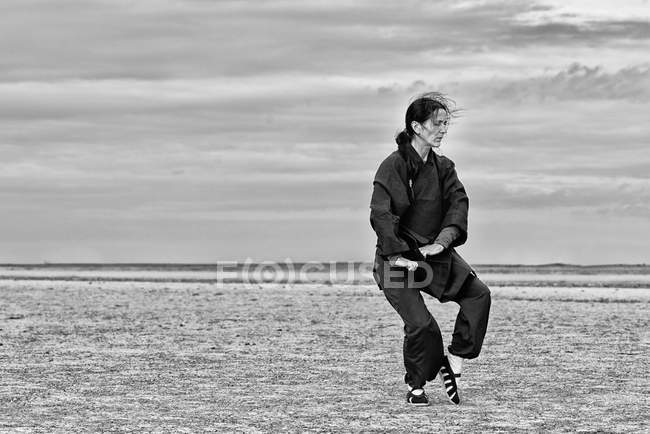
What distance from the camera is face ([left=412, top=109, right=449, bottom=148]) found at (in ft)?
30.6

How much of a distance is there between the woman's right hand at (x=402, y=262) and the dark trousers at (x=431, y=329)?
13.4 inches

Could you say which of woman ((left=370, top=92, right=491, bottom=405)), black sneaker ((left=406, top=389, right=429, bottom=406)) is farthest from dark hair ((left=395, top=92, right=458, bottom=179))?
black sneaker ((left=406, top=389, right=429, bottom=406))

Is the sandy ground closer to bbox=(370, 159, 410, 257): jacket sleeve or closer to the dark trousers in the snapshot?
the dark trousers

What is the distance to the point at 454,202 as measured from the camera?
9547 mm

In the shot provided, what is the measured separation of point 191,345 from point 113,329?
3.05 m

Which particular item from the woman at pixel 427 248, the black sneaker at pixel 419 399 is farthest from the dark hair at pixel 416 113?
the black sneaker at pixel 419 399

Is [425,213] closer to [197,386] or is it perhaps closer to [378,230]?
[378,230]

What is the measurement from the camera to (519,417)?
8.96 meters

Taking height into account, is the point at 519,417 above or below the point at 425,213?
below

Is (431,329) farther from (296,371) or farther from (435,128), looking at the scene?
(296,371)

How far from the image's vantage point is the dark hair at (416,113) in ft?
30.7

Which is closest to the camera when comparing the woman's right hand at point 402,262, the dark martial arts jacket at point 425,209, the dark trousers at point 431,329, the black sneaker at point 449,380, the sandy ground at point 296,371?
the sandy ground at point 296,371

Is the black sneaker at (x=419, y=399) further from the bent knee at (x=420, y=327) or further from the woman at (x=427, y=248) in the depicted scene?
the bent knee at (x=420, y=327)

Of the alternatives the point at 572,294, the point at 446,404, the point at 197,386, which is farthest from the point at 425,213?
the point at 572,294
